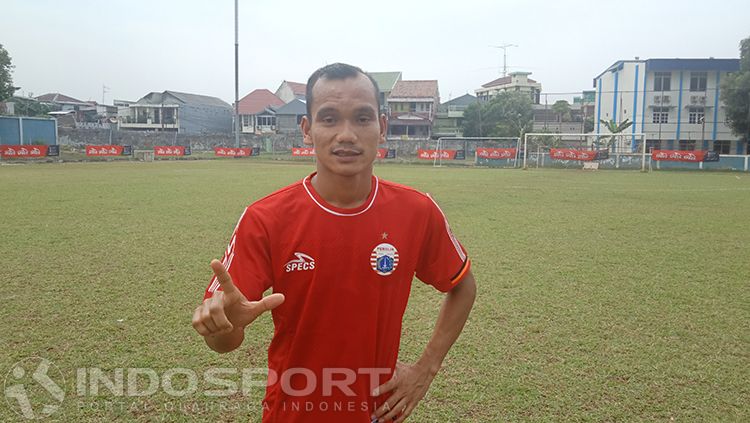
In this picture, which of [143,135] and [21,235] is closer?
[21,235]

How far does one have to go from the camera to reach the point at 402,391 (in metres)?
2.06

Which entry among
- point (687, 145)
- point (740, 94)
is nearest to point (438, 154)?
point (740, 94)

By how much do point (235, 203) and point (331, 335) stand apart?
11653 mm

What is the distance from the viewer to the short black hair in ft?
6.61

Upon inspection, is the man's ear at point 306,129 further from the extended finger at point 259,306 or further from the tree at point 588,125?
the tree at point 588,125

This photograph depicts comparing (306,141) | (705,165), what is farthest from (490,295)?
(705,165)

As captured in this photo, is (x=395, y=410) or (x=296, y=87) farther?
(x=296, y=87)

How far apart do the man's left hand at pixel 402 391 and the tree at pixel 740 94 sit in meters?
45.4

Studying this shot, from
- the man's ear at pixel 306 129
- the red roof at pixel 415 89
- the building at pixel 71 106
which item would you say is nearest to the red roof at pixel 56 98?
the building at pixel 71 106

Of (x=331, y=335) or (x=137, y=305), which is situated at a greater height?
(x=331, y=335)

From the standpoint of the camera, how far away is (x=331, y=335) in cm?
192

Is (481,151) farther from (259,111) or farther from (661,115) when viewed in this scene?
(259,111)

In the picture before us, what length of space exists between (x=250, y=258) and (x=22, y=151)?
3646cm

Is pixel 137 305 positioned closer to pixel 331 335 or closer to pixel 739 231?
pixel 331 335
